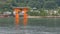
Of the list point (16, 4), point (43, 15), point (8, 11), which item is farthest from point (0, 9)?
point (43, 15)

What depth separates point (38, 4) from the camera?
103ft

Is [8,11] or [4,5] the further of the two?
[4,5]

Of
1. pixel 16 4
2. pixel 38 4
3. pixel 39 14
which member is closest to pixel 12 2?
pixel 16 4

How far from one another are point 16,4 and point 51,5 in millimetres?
4119

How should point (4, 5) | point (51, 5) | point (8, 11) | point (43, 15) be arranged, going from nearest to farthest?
point (43, 15) → point (8, 11) → point (4, 5) → point (51, 5)

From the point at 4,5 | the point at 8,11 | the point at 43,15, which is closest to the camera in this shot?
the point at 43,15

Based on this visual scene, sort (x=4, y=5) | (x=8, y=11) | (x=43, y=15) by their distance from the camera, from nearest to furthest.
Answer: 1. (x=43, y=15)
2. (x=8, y=11)
3. (x=4, y=5)

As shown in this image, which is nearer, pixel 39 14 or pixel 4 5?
pixel 39 14

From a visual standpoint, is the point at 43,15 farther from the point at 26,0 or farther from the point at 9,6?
the point at 26,0

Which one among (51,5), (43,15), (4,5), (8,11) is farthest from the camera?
(51,5)

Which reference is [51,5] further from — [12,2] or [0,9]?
[0,9]

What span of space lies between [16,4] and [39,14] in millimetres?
6673

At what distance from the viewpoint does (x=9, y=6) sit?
28844mm

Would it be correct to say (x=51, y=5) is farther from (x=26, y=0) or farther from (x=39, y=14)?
(x=39, y=14)
